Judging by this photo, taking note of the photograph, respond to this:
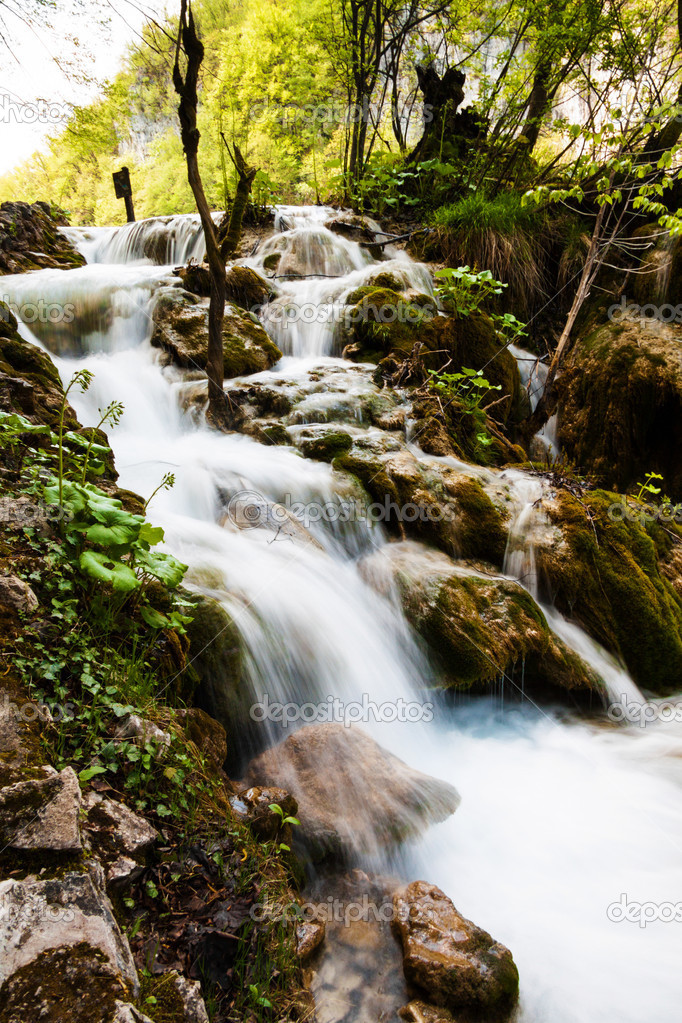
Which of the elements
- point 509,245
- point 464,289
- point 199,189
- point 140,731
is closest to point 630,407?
point 464,289

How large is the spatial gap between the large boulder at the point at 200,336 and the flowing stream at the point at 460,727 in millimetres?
274

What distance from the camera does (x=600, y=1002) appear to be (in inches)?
81.6

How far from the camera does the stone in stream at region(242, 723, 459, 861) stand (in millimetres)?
2408

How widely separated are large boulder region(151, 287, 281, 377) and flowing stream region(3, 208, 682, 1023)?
10.8 inches

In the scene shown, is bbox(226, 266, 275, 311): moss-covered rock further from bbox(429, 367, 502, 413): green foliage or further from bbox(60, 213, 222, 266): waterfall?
bbox(429, 367, 502, 413): green foliage

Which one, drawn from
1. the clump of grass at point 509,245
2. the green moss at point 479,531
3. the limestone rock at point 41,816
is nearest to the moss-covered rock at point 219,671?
the limestone rock at point 41,816

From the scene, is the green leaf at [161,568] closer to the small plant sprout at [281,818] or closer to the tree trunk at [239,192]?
the small plant sprout at [281,818]

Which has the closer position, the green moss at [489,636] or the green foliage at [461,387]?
the green moss at [489,636]

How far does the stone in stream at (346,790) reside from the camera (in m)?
2.41

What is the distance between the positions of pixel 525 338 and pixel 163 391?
5401 millimetres

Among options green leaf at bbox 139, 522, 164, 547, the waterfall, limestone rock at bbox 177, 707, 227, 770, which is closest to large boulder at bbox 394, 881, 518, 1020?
limestone rock at bbox 177, 707, 227, 770

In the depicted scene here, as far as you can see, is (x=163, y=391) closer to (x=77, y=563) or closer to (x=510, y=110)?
(x=77, y=563)

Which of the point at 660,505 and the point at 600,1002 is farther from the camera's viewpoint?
the point at 660,505

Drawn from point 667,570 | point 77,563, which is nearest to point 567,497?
point 667,570
